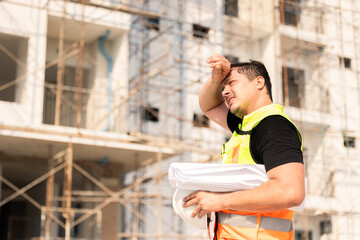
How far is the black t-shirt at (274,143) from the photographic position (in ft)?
7.23

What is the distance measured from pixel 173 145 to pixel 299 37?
10.2 meters

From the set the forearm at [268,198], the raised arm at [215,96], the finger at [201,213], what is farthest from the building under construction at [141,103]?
the forearm at [268,198]

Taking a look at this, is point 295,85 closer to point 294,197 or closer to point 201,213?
point 201,213

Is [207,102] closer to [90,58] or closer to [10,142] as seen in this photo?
[10,142]

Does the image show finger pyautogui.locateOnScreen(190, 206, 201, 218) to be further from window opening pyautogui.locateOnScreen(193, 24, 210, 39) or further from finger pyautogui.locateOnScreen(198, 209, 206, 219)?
window opening pyautogui.locateOnScreen(193, 24, 210, 39)

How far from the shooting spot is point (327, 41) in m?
23.6

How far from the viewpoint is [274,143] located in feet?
7.36

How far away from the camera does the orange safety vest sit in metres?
2.38

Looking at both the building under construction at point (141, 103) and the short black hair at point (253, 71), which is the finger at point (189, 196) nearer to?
the short black hair at point (253, 71)

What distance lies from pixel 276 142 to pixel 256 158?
0.72 feet

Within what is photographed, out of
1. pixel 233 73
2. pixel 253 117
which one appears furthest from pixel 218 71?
pixel 253 117

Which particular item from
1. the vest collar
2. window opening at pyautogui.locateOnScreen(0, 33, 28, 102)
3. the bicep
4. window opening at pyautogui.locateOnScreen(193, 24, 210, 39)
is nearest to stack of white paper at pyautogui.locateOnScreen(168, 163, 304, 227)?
the bicep

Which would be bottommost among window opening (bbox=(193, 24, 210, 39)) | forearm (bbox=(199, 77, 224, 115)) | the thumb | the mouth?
the mouth

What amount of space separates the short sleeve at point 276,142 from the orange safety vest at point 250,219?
0.20 feet
